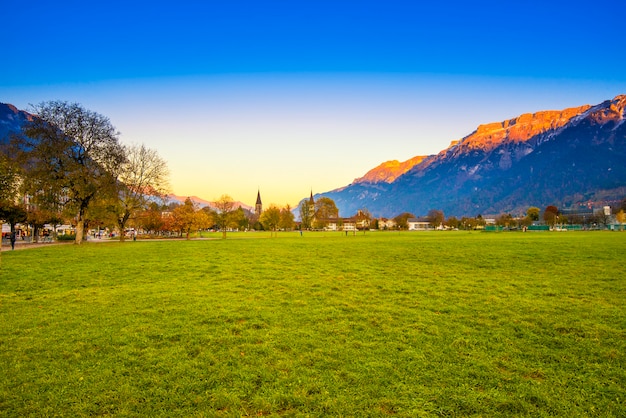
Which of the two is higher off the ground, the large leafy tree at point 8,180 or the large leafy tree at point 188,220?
the large leafy tree at point 8,180

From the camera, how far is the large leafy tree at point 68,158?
45.5m

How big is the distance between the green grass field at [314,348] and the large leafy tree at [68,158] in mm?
33739

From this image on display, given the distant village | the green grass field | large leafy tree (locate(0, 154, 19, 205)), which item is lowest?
the green grass field

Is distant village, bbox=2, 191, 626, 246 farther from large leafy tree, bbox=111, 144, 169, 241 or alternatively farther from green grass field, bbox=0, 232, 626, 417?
green grass field, bbox=0, 232, 626, 417

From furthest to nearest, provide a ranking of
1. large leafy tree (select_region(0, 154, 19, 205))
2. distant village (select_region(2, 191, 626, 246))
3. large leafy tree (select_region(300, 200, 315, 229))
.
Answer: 1. large leafy tree (select_region(300, 200, 315, 229))
2. distant village (select_region(2, 191, 626, 246))
3. large leafy tree (select_region(0, 154, 19, 205))

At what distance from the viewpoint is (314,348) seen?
8.89 metres

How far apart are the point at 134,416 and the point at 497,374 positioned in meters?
7.11

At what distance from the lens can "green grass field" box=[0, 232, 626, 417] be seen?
6305 millimetres

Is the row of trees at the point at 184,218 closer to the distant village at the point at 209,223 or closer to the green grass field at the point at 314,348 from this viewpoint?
the distant village at the point at 209,223

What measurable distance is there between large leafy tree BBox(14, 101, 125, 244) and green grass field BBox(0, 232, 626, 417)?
3374 cm

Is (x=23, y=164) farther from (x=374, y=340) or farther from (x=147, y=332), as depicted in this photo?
(x=374, y=340)

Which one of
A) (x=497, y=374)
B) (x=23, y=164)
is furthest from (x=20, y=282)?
(x=23, y=164)

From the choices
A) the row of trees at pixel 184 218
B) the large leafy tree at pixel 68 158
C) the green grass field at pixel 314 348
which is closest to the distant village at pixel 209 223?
the row of trees at pixel 184 218

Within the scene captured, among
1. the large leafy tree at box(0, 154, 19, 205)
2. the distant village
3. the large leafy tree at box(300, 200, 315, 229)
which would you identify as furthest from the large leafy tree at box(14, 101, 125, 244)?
the large leafy tree at box(300, 200, 315, 229)
